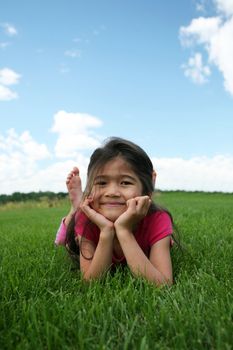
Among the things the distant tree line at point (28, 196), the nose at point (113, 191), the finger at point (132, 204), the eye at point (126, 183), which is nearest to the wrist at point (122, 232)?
the finger at point (132, 204)

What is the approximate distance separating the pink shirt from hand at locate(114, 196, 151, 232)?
309mm

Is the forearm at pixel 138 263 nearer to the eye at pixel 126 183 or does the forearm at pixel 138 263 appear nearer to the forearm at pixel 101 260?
the forearm at pixel 101 260

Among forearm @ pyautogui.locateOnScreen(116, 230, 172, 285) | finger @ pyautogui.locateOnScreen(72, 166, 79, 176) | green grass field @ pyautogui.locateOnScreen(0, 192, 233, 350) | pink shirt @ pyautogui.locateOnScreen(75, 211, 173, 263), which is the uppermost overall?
finger @ pyautogui.locateOnScreen(72, 166, 79, 176)

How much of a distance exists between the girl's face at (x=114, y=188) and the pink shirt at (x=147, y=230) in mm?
211

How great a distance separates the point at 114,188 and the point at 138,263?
601 mm

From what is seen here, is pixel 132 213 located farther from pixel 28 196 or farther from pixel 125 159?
pixel 28 196

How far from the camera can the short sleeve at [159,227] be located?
3.32 m

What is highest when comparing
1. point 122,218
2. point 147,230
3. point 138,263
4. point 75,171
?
point 75,171

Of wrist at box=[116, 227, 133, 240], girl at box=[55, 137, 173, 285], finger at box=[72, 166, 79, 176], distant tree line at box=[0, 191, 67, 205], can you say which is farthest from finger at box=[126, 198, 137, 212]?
distant tree line at box=[0, 191, 67, 205]

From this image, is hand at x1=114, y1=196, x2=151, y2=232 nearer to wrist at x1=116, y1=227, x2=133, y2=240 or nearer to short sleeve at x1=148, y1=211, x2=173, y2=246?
wrist at x1=116, y1=227, x2=133, y2=240

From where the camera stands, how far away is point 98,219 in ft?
10.4

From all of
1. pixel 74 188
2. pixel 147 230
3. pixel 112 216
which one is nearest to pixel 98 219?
pixel 112 216

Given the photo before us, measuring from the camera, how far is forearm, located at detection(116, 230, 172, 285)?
2.90m

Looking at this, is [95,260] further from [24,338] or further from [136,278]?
[24,338]
